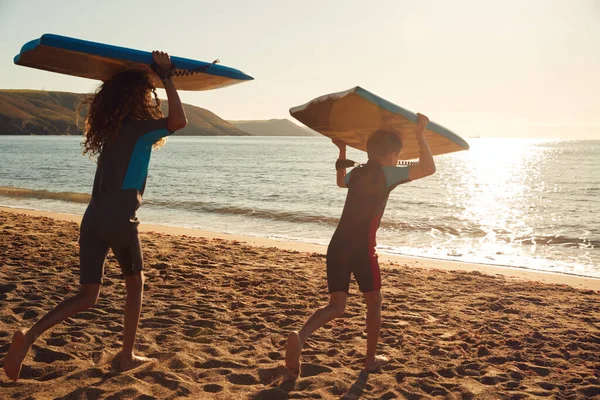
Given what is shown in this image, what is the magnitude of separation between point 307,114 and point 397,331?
236 centimetres

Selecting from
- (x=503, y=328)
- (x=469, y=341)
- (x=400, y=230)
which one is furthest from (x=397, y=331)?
(x=400, y=230)

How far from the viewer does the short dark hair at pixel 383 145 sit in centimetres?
386

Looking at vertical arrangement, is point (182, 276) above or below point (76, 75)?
below

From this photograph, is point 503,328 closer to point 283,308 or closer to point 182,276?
point 283,308

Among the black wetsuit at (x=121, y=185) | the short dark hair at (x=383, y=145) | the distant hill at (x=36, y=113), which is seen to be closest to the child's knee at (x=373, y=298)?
the short dark hair at (x=383, y=145)

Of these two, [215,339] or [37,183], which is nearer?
[215,339]

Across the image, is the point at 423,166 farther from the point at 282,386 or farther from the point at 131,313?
the point at 131,313

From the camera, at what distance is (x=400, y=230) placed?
1528 cm

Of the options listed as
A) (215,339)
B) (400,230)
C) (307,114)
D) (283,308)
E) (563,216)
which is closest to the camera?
(307,114)

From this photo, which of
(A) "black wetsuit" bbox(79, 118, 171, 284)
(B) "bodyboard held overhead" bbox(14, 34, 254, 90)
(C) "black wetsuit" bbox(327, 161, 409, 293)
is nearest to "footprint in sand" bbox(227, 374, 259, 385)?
(C) "black wetsuit" bbox(327, 161, 409, 293)

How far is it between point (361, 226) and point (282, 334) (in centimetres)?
174

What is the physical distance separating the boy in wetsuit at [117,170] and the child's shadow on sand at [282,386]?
1217mm

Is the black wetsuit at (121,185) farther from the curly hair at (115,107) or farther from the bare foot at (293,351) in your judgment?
the bare foot at (293,351)

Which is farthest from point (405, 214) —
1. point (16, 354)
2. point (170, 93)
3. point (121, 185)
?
point (16, 354)
